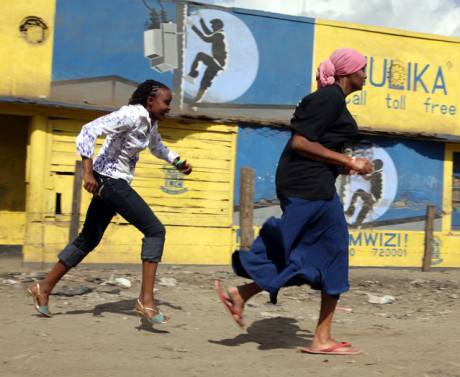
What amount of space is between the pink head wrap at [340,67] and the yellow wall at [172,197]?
6.88 m

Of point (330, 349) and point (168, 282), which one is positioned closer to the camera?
point (330, 349)

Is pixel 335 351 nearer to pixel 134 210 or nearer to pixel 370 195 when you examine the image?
pixel 134 210

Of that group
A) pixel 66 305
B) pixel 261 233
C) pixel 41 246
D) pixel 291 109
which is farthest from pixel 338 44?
pixel 261 233

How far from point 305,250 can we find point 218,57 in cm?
768

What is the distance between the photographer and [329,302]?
13.7ft

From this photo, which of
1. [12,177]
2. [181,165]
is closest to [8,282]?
[181,165]

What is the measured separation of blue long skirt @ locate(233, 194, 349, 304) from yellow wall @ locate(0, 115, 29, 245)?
791 centimetres

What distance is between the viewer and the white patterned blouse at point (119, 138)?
4.76 meters

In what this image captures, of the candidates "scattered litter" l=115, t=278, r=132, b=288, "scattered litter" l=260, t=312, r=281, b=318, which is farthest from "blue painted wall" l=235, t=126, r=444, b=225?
"scattered litter" l=260, t=312, r=281, b=318

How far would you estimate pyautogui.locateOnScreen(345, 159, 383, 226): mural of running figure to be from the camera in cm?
1232

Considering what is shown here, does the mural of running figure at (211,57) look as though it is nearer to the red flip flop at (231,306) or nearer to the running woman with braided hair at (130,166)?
the running woman with braided hair at (130,166)

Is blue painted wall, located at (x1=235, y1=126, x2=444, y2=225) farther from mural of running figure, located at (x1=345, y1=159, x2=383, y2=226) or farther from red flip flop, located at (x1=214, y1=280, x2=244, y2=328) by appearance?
red flip flop, located at (x1=214, y1=280, x2=244, y2=328)

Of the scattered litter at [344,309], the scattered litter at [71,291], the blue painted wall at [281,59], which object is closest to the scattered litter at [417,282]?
the scattered litter at [344,309]

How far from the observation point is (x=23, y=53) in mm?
10188
